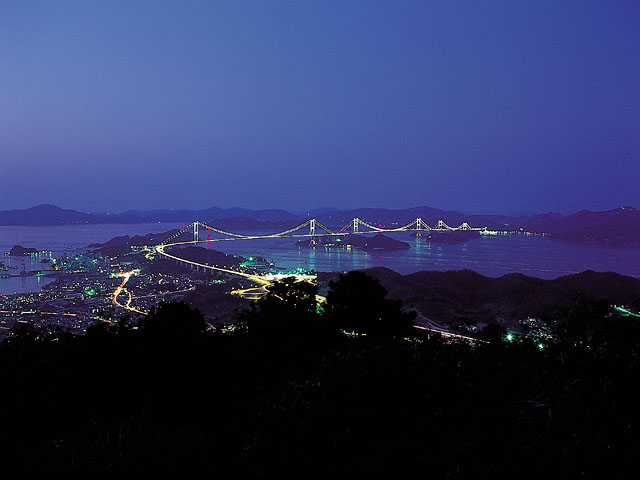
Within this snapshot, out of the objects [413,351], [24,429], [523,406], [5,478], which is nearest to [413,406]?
[523,406]

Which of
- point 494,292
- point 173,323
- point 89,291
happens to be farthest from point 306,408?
point 89,291

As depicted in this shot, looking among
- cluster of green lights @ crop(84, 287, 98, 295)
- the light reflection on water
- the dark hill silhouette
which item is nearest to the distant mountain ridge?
the light reflection on water

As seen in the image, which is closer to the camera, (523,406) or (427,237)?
(523,406)

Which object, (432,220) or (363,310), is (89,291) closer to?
(363,310)

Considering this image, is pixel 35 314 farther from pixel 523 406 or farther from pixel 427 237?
pixel 427 237

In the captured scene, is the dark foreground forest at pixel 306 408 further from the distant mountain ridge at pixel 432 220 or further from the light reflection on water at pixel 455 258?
the distant mountain ridge at pixel 432 220

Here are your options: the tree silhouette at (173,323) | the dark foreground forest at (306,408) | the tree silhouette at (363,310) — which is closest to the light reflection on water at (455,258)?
the tree silhouette at (363,310)
